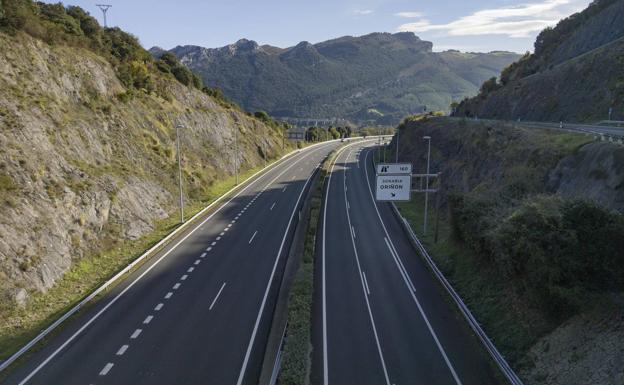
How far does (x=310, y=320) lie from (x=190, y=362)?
6.71 metres

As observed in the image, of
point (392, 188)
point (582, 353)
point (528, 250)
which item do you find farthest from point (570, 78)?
point (582, 353)

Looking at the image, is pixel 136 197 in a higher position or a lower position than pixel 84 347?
higher

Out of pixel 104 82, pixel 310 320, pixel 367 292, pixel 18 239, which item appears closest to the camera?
pixel 310 320

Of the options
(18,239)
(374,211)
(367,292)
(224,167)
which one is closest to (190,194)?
(224,167)

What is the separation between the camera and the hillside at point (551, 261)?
1498 centimetres

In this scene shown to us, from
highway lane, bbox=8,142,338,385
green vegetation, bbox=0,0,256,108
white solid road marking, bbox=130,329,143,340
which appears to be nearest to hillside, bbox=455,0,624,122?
highway lane, bbox=8,142,338,385

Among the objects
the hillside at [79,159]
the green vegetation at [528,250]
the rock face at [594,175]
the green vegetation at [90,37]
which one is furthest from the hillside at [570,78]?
the green vegetation at [90,37]

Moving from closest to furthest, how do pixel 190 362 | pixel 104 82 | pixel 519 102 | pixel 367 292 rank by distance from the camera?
pixel 190 362 → pixel 367 292 → pixel 104 82 → pixel 519 102

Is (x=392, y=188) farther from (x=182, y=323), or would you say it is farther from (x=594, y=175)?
(x=182, y=323)

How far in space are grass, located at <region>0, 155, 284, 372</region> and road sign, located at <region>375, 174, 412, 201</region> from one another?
724 inches

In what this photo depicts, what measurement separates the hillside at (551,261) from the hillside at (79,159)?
2287 cm

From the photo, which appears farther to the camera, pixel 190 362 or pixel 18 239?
pixel 18 239

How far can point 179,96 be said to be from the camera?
205 feet

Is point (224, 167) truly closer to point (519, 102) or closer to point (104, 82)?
point (104, 82)
